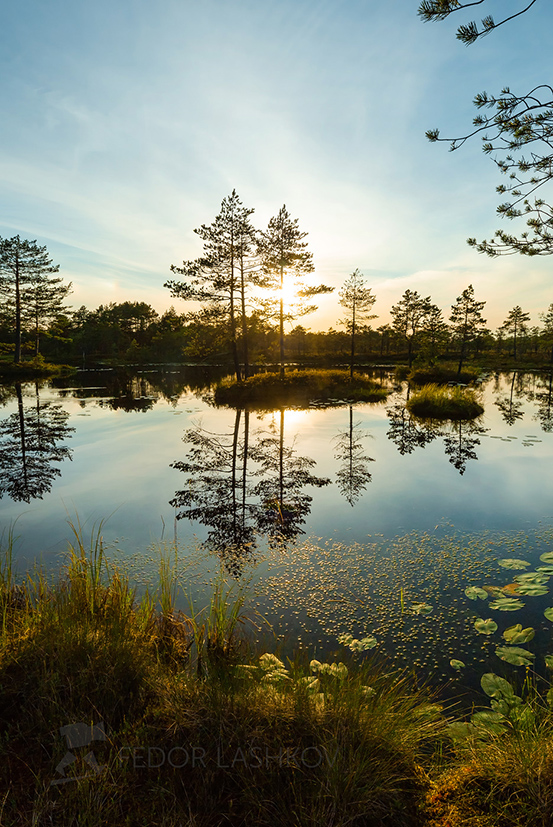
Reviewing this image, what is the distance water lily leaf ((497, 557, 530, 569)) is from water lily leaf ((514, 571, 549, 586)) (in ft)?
0.75

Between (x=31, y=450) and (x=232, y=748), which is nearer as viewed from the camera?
(x=232, y=748)

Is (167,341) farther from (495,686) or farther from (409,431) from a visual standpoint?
(495,686)

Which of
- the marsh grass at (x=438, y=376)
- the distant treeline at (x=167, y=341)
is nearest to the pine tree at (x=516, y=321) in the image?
the distant treeline at (x=167, y=341)

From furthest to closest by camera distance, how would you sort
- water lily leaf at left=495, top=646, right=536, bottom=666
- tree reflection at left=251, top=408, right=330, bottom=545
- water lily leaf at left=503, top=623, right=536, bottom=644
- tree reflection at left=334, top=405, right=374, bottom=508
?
tree reflection at left=334, top=405, right=374, bottom=508, tree reflection at left=251, top=408, right=330, bottom=545, water lily leaf at left=503, top=623, right=536, bottom=644, water lily leaf at left=495, top=646, right=536, bottom=666

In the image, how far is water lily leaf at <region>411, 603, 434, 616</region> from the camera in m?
4.51

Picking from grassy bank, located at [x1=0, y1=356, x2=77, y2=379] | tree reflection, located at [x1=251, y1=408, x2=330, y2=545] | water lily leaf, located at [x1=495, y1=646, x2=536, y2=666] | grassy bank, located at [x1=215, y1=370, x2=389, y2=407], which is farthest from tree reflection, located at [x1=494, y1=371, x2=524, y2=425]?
grassy bank, located at [x1=0, y1=356, x2=77, y2=379]

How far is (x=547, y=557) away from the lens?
5.71 metres

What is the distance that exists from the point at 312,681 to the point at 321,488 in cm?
610

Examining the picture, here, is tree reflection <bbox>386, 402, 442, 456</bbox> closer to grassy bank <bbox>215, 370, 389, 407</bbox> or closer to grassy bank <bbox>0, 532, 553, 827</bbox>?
grassy bank <bbox>215, 370, 389, 407</bbox>

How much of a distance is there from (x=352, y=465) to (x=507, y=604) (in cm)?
663

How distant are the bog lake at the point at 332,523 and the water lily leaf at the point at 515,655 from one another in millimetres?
16

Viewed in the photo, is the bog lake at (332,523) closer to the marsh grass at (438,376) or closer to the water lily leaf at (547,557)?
the water lily leaf at (547,557)

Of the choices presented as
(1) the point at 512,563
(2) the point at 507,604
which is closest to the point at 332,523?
(1) the point at 512,563

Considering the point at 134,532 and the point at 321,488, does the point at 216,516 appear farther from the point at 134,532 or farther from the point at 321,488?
the point at 321,488
